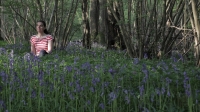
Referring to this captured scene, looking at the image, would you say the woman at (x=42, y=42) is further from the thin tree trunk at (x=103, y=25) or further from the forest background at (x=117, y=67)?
the thin tree trunk at (x=103, y=25)

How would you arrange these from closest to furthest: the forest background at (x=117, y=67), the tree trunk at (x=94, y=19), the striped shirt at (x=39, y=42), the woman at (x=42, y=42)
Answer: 1. the forest background at (x=117, y=67)
2. the woman at (x=42, y=42)
3. the striped shirt at (x=39, y=42)
4. the tree trunk at (x=94, y=19)

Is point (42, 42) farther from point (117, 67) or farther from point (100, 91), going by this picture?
point (100, 91)

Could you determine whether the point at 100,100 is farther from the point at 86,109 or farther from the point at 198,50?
the point at 198,50

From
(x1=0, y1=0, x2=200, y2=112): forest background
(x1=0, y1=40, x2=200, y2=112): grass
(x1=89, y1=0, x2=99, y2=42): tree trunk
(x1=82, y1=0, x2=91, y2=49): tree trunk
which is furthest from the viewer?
(x1=89, y1=0, x2=99, y2=42): tree trunk

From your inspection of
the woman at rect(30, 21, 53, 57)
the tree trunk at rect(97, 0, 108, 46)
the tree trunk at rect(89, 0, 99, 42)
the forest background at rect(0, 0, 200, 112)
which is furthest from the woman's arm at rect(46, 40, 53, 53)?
the tree trunk at rect(89, 0, 99, 42)

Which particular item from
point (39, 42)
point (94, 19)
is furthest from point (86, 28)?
point (39, 42)

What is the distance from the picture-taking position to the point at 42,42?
8.16 m

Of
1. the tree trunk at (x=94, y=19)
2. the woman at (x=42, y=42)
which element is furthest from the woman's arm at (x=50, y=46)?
the tree trunk at (x=94, y=19)

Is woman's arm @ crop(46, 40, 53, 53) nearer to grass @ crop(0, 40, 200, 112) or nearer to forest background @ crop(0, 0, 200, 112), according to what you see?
forest background @ crop(0, 0, 200, 112)

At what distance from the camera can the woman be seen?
26.1 feet

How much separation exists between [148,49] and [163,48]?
39 cm

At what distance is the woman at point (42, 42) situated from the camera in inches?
313

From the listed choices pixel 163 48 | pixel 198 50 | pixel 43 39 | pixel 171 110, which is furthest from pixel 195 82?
pixel 43 39

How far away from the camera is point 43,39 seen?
8.11 metres
